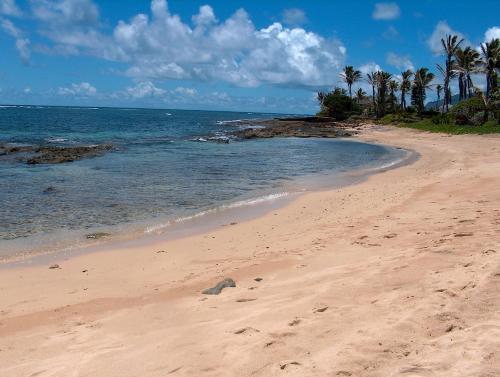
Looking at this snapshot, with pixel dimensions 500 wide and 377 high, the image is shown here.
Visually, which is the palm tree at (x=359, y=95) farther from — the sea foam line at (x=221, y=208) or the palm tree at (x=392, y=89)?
the sea foam line at (x=221, y=208)

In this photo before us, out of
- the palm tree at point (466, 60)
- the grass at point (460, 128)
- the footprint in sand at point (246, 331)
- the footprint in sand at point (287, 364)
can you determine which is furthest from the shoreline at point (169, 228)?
the palm tree at point (466, 60)

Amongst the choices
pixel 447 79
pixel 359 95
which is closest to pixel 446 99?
pixel 447 79

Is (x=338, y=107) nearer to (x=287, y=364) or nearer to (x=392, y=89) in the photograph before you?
(x=392, y=89)

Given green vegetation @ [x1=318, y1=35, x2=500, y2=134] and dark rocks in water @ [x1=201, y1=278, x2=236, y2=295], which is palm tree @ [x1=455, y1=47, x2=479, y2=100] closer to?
green vegetation @ [x1=318, y1=35, x2=500, y2=134]

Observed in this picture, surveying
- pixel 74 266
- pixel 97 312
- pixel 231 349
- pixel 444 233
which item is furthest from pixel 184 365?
pixel 444 233

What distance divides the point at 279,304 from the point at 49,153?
29691mm

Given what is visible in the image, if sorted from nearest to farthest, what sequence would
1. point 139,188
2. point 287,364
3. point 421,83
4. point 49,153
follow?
point 287,364, point 139,188, point 49,153, point 421,83

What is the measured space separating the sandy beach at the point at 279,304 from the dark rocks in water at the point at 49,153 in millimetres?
20362

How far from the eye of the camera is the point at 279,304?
6.23 metres

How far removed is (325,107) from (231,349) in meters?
81.3

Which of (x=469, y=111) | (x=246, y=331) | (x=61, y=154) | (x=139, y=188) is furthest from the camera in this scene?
(x=469, y=111)

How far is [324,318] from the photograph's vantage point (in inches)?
216

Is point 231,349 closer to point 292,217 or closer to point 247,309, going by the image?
point 247,309

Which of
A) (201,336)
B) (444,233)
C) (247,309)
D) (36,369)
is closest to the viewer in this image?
A: (36,369)
